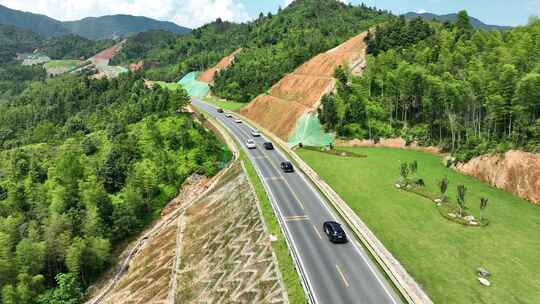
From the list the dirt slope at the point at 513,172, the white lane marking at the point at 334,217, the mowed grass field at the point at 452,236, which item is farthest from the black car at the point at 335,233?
the dirt slope at the point at 513,172

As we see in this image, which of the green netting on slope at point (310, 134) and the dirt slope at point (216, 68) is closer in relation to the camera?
the green netting on slope at point (310, 134)

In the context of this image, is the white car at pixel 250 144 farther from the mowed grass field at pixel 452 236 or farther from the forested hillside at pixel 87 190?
the mowed grass field at pixel 452 236

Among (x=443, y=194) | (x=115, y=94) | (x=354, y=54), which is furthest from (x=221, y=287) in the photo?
(x=115, y=94)

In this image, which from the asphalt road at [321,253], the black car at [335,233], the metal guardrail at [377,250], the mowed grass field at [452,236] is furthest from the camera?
the black car at [335,233]

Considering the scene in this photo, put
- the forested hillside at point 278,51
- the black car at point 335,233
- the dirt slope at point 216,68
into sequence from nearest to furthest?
the black car at point 335,233 < the forested hillside at point 278,51 < the dirt slope at point 216,68

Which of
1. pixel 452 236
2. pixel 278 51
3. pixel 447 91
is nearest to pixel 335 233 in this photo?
pixel 452 236

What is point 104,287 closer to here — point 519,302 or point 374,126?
point 519,302
